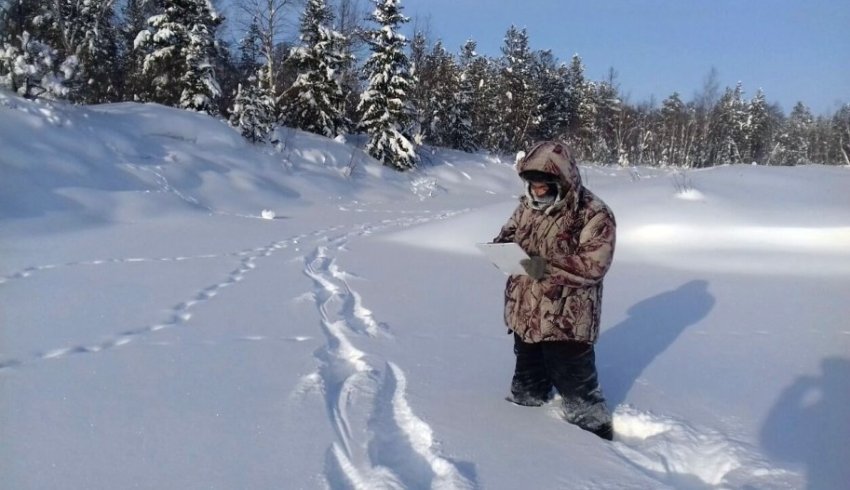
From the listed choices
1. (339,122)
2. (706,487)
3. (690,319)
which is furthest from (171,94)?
(706,487)

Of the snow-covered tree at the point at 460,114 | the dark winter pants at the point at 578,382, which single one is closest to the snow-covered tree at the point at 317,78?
the snow-covered tree at the point at 460,114

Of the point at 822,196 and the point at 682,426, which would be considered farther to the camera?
the point at 822,196

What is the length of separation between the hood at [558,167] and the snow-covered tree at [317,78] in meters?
23.3

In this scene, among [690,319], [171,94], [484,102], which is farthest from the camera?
[484,102]

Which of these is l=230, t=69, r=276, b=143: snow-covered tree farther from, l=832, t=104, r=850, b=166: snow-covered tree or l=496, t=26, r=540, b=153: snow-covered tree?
l=832, t=104, r=850, b=166: snow-covered tree

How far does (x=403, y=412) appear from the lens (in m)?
2.90

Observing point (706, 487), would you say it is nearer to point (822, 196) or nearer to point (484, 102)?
point (822, 196)

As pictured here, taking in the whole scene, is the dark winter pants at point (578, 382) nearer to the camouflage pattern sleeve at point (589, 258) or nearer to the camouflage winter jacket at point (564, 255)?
the camouflage winter jacket at point (564, 255)

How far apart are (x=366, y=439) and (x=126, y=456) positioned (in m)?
0.94

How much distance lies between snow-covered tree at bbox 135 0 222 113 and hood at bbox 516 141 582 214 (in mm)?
21849

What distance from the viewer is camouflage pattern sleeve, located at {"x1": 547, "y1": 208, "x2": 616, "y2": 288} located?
261 centimetres

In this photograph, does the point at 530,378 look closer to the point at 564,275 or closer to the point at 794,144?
the point at 564,275

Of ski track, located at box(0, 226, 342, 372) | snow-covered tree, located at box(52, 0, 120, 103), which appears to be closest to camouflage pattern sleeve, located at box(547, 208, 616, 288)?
ski track, located at box(0, 226, 342, 372)

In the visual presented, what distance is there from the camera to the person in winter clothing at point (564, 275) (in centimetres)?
265
